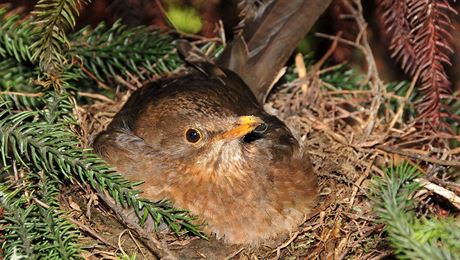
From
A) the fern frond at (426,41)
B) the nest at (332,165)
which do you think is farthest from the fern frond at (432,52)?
the nest at (332,165)

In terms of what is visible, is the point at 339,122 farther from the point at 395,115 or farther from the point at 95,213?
the point at 95,213

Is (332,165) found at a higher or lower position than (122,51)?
lower

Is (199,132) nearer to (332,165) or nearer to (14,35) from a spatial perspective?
(332,165)

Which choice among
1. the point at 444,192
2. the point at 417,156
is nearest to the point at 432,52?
the point at 417,156

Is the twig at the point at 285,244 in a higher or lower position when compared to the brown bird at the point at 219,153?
lower

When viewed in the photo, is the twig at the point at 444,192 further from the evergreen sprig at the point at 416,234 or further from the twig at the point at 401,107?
the evergreen sprig at the point at 416,234

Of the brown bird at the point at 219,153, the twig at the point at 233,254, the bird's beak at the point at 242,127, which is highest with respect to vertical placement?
the bird's beak at the point at 242,127

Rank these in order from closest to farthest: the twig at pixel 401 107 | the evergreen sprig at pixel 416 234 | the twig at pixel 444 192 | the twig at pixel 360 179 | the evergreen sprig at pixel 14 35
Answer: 1. the evergreen sprig at pixel 416 234
2. the twig at pixel 444 192
3. the evergreen sprig at pixel 14 35
4. the twig at pixel 360 179
5. the twig at pixel 401 107

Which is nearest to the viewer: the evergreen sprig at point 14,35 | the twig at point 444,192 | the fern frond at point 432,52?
the fern frond at point 432,52
